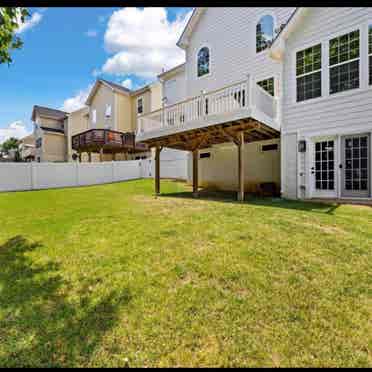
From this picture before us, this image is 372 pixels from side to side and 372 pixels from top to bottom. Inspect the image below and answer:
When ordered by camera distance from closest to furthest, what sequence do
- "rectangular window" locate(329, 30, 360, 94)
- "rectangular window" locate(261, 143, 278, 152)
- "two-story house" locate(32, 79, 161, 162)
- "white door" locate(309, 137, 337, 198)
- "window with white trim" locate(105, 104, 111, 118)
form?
1. "rectangular window" locate(329, 30, 360, 94)
2. "white door" locate(309, 137, 337, 198)
3. "rectangular window" locate(261, 143, 278, 152)
4. "two-story house" locate(32, 79, 161, 162)
5. "window with white trim" locate(105, 104, 111, 118)

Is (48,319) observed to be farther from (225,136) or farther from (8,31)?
(225,136)

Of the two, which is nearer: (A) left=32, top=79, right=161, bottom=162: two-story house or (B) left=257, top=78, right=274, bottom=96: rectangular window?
(B) left=257, top=78, right=274, bottom=96: rectangular window

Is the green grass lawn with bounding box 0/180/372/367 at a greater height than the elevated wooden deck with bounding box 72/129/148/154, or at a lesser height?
lesser

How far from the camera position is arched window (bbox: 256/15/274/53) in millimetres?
9430

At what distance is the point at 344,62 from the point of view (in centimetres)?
700

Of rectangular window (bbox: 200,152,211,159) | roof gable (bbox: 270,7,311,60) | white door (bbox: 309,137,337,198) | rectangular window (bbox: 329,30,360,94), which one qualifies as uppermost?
roof gable (bbox: 270,7,311,60)

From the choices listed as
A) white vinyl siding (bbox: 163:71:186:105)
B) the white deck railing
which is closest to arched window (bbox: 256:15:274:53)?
the white deck railing

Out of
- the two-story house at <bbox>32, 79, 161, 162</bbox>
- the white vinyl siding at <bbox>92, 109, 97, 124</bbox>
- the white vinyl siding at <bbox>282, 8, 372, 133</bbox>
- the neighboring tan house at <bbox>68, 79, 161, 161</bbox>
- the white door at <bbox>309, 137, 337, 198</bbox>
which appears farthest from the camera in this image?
the white vinyl siding at <bbox>92, 109, 97, 124</bbox>

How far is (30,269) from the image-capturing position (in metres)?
3.31

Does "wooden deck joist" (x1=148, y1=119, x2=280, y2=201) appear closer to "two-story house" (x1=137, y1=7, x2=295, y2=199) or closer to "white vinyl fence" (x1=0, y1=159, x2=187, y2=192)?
"two-story house" (x1=137, y1=7, x2=295, y2=199)

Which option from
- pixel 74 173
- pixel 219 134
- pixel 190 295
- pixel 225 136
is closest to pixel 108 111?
pixel 74 173

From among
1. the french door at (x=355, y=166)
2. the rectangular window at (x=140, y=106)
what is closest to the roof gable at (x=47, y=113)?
the rectangular window at (x=140, y=106)

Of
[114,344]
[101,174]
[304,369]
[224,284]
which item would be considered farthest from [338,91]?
[101,174]

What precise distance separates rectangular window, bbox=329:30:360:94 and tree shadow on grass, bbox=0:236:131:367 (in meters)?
8.20
